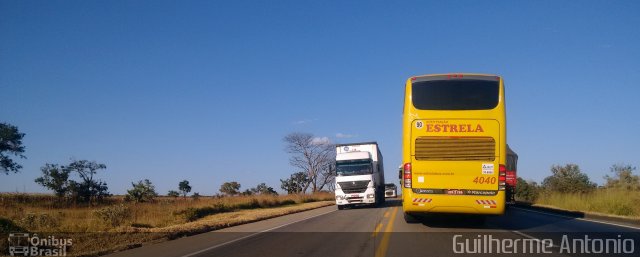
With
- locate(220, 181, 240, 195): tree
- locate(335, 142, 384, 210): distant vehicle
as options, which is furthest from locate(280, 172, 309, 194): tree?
locate(335, 142, 384, 210): distant vehicle

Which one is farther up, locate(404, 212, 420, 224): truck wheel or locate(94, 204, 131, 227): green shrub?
locate(404, 212, 420, 224): truck wheel

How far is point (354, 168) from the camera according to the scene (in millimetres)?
32812

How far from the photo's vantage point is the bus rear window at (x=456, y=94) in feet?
47.6

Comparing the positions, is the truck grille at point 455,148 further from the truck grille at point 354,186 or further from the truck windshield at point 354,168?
→ the truck windshield at point 354,168

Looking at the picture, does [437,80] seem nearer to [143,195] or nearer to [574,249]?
[574,249]

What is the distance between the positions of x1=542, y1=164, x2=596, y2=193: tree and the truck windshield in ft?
65.1

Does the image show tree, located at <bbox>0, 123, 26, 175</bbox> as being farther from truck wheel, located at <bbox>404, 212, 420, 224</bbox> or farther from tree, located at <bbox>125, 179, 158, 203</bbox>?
truck wheel, located at <bbox>404, 212, 420, 224</bbox>

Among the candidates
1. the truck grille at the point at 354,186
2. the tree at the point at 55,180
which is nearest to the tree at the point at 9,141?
the tree at the point at 55,180

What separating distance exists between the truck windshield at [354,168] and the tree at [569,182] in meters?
19.8

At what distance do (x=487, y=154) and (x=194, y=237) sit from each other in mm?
9682

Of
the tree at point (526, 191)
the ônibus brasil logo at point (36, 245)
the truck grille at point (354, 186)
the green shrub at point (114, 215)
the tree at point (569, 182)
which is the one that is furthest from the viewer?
the tree at point (526, 191)

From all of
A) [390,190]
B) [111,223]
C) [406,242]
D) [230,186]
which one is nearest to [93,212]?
[111,223]

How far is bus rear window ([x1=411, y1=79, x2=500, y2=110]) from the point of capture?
1450cm

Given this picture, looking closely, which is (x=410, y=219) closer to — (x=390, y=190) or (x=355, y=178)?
(x=355, y=178)
